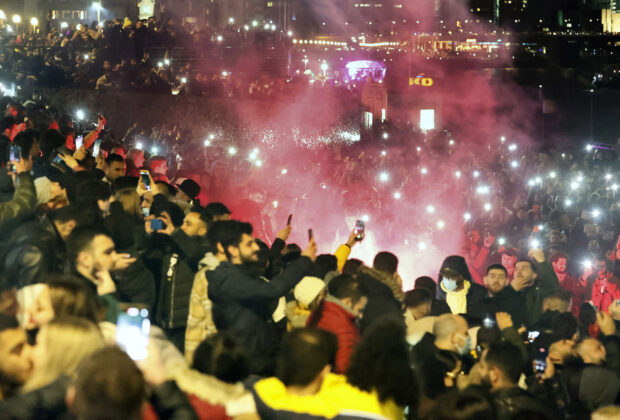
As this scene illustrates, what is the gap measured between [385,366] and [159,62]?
1922 cm

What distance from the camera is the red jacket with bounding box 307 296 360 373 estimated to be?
17.5 feet

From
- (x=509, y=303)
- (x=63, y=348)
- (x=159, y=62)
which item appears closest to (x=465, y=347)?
(x=509, y=303)

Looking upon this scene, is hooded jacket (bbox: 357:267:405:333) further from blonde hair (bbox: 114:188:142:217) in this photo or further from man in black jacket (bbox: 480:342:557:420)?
blonde hair (bbox: 114:188:142:217)

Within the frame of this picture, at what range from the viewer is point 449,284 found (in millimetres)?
8422

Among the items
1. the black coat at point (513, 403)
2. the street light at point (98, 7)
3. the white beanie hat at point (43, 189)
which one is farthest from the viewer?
the street light at point (98, 7)

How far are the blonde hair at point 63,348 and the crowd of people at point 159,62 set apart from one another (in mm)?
15697

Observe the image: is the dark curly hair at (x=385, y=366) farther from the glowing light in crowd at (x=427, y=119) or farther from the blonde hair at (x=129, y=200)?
the glowing light in crowd at (x=427, y=119)

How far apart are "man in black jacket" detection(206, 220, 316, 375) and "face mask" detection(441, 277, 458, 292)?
9.22 feet

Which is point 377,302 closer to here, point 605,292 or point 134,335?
point 134,335

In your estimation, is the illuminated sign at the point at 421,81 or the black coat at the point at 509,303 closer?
the black coat at the point at 509,303

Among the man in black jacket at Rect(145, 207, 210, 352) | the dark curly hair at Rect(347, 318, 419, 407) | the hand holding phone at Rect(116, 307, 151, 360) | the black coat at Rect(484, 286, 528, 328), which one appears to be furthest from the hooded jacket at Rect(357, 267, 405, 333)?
the hand holding phone at Rect(116, 307, 151, 360)

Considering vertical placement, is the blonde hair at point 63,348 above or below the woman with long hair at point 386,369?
above

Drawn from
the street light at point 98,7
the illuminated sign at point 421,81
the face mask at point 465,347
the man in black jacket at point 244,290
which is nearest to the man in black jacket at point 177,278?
the man in black jacket at point 244,290

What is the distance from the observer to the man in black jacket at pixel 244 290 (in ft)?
18.5
